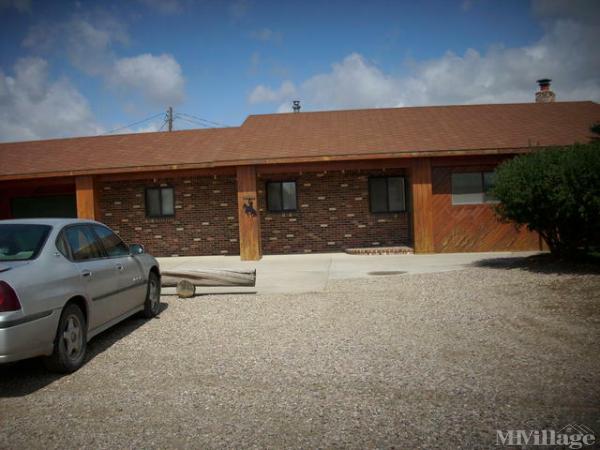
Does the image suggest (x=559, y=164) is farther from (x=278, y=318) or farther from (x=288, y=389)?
(x=288, y=389)

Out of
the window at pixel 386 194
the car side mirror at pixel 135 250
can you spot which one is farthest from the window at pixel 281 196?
the car side mirror at pixel 135 250

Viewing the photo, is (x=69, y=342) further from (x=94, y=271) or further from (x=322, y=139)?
(x=322, y=139)

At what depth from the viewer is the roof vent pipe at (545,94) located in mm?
21500

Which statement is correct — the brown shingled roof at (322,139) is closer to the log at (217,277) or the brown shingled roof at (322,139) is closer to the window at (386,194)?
the window at (386,194)

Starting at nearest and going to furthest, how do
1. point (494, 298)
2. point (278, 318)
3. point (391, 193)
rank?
point (278, 318), point (494, 298), point (391, 193)

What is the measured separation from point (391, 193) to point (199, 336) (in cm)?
1105

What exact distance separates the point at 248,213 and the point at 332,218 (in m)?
3.01

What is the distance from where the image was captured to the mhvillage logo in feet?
10.4

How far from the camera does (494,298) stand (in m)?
7.88

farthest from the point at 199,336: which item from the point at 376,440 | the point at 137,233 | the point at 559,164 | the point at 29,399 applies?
the point at 137,233

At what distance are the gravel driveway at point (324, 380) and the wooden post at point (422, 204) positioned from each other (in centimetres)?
695

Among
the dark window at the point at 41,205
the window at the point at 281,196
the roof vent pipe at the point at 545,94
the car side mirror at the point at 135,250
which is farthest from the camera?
the roof vent pipe at the point at 545,94

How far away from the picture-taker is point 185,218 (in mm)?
16781

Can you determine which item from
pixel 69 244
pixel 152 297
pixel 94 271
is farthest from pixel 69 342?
pixel 152 297
